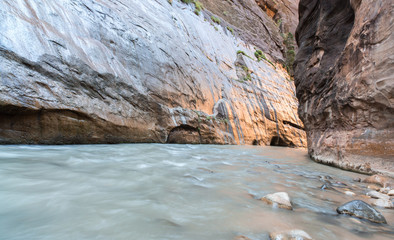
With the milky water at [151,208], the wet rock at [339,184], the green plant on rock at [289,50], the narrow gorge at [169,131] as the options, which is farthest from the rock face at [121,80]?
the green plant on rock at [289,50]

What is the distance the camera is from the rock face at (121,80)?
3.60 metres

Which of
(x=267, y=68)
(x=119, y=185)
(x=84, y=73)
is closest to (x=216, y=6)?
(x=267, y=68)

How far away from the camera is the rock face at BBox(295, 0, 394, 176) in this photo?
2.84 meters

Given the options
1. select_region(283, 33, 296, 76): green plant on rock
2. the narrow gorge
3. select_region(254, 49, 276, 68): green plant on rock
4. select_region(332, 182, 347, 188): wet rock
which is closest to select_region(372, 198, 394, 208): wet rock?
the narrow gorge

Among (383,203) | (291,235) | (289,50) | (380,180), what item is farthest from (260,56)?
(291,235)

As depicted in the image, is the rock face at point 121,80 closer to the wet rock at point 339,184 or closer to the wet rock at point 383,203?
the wet rock at point 339,184

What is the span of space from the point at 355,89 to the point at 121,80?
5.30 m

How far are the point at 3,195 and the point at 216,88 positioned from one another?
8936 mm

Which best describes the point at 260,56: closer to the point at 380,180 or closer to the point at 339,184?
the point at 380,180

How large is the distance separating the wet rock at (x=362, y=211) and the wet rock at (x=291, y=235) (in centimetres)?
63

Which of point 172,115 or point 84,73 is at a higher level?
point 84,73

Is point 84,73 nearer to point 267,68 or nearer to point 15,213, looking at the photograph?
→ point 15,213

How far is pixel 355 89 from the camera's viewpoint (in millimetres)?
3354

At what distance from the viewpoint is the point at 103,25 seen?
5.98 metres
